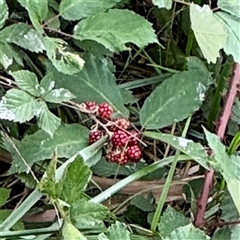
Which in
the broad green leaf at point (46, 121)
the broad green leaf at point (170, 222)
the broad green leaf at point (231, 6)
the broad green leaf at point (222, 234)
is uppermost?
the broad green leaf at point (231, 6)

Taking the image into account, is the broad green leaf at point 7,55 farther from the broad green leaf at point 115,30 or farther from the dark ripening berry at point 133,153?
the dark ripening berry at point 133,153

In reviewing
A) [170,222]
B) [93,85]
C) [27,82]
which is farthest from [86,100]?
[170,222]

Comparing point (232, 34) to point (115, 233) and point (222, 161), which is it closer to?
point (222, 161)

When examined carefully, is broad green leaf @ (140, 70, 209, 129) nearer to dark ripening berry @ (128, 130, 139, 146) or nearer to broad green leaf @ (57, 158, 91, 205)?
dark ripening berry @ (128, 130, 139, 146)

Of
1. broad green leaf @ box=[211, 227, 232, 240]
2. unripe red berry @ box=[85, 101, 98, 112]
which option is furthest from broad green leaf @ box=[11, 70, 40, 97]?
broad green leaf @ box=[211, 227, 232, 240]

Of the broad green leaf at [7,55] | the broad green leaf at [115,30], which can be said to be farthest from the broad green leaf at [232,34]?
the broad green leaf at [7,55]
